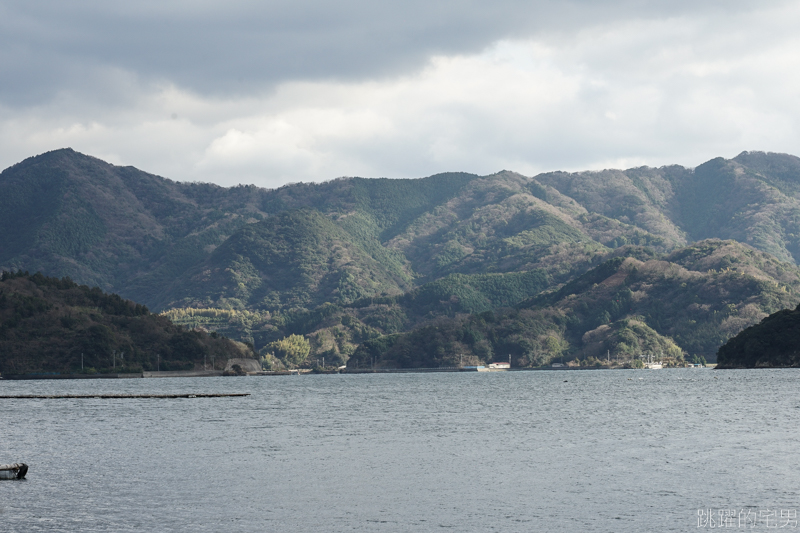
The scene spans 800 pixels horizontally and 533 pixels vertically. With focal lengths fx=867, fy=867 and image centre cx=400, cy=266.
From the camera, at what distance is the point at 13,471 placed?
2296 inches

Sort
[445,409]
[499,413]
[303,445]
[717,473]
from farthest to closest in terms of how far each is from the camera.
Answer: [445,409], [499,413], [303,445], [717,473]

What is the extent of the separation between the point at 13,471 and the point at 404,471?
87.1 feet

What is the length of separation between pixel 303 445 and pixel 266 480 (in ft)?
74.7

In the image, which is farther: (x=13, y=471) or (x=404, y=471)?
(x=404, y=471)

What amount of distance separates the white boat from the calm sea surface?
767mm

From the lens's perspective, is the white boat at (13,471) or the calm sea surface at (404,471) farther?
the white boat at (13,471)

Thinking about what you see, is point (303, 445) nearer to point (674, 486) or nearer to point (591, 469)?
point (591, 469)

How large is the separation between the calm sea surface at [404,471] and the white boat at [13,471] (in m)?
0.77

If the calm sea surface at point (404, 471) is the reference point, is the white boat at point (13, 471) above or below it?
above

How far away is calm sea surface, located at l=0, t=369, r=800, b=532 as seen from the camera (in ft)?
148

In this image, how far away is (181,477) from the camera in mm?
59750

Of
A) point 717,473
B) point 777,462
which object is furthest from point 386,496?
point 777,462

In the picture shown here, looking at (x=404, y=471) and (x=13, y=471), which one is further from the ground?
(x=13, y=471)

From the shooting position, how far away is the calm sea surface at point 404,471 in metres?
45.0
